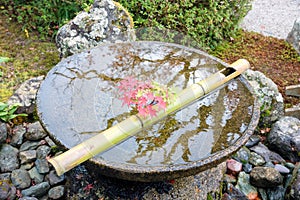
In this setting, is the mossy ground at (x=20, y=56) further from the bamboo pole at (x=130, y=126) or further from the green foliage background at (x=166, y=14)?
the bamboo pole at (x=130, y=126)

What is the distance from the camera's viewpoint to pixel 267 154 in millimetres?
3371

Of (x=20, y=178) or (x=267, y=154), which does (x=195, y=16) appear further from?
(x=20, y=178)

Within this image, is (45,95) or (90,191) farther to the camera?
(90,191)

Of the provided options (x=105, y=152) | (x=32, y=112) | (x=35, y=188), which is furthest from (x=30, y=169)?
(x=105, y=152)

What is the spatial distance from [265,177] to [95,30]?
2.13m

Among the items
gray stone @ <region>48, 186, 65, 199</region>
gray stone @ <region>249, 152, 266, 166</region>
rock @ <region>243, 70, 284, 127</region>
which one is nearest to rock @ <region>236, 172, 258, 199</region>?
gray stone @ <region>249, 152, 266, 166</region>

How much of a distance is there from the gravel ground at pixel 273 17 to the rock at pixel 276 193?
3.05 m

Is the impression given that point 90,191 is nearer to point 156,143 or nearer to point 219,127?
point 156,143

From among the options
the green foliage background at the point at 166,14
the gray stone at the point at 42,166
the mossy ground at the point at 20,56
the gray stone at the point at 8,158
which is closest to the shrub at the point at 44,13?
the green foliage background at the point at 166,14

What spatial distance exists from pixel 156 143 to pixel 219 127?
1.36ft

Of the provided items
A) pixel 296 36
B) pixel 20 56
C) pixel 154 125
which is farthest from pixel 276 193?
pixel 20 56

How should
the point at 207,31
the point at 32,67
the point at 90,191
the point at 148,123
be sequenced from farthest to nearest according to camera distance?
the point at 207,31, the point at 32,67, the point at 90,191, the point at 148,123

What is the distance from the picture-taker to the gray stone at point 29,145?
316 cm

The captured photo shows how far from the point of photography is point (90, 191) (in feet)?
8.39
